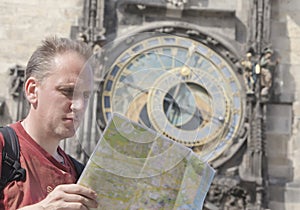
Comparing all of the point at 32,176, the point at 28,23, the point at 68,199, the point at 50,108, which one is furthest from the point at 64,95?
the point at 28,23

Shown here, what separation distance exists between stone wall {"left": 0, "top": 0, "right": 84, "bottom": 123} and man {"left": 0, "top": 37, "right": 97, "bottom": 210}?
5542 mm

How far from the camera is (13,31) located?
24.1 feet

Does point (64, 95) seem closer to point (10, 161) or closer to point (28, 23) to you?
point (10, 161)

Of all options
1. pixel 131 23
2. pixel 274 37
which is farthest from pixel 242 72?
pixel 131 23

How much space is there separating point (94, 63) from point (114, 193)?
1.23ft

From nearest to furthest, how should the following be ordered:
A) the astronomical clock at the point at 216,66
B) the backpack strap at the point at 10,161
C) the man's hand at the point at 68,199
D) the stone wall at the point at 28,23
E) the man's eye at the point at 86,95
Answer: the man's hand at the point at 68,199
the backpack strap at the point at 10,161
the man's eye at the point at 86,95
the astronomical clock at the point at 216,66
the stone wall at the point at 28,23

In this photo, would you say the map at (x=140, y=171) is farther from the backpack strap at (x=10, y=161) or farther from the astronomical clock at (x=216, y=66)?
the astronomical clock at (x=216, y=66)

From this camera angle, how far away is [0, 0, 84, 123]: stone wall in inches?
287

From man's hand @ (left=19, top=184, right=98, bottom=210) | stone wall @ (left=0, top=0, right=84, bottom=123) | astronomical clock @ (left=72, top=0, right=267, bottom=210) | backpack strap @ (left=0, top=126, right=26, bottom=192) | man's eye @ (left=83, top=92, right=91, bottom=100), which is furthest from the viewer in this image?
stone wall @ (left=0, top=0, right=84, bottom=123)

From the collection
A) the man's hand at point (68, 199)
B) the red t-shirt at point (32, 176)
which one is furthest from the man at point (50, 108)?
the man's hand at point (68, 199)

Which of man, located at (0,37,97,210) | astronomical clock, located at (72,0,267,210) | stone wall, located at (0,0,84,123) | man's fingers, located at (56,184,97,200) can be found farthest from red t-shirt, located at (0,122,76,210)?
stone wall, located at (0,0,84,123)

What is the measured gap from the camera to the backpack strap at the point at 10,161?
1.61 m

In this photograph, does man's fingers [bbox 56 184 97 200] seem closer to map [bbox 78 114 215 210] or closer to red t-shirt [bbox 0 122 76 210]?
map [bbox 78 114 215 210]

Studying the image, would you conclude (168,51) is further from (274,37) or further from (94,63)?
(94,63)
